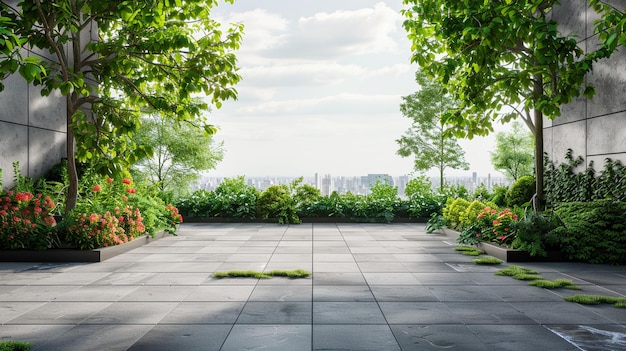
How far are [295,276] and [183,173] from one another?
38085 millimetres

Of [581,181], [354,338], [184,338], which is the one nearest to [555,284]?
[354,338]

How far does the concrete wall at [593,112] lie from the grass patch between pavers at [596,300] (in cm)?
628

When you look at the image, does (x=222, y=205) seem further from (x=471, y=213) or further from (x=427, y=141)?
(x=427, y=141)

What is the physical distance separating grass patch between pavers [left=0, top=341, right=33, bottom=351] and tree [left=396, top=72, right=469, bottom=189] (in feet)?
127

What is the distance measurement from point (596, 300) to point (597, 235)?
3.59 metres

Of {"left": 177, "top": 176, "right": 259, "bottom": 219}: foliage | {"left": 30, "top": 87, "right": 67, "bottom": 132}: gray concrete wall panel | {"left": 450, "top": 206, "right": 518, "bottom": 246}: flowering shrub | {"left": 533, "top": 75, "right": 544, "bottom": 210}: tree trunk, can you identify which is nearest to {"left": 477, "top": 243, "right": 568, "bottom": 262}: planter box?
{"left": 450, "top": 206, "right": 518, "bottom": 246}: flowering shrub

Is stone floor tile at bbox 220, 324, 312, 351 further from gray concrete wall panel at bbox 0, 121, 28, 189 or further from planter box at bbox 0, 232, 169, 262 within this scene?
gray concrete wall panel at bbox 0, 121, 28, 189

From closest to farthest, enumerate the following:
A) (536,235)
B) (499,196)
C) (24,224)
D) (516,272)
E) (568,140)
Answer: (516,272) < (536,235) < (24,224) < (568,140) < (499,196)

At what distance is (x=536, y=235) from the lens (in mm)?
9266

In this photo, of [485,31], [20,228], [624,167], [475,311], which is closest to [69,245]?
[20,228]

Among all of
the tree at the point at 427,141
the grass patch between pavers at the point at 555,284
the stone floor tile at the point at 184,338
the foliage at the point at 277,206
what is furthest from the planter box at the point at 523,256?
the tree at the point at 427,141

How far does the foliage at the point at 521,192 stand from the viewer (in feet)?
49.9

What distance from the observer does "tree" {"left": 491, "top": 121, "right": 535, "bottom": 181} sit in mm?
50594

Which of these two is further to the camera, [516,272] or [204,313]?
[516,272]
